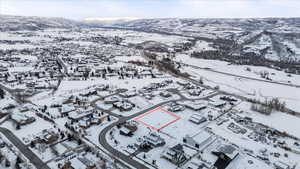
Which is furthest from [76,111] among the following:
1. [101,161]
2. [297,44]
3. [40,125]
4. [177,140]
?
[297,44]

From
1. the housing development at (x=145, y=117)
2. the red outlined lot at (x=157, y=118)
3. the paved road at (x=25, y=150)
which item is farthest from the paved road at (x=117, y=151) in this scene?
the paved road at (x=25, y=150)

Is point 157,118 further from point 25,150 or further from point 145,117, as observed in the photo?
point 25,150

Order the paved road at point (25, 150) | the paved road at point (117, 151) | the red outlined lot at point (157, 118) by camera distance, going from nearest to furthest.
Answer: the paved road at point (25, 150) → the paved road at point (117, 151) → the red outlined lot at point (157, 118)

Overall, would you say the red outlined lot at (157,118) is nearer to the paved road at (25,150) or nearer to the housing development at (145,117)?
the housing development at (145,117)

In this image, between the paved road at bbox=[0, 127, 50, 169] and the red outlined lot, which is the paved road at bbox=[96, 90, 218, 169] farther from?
the paved road at bbox=[0, 127, 50, 169]

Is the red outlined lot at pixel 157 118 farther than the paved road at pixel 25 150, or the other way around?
the red outlined lot at pixel 157 118

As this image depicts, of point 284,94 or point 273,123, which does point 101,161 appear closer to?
point 273,123
